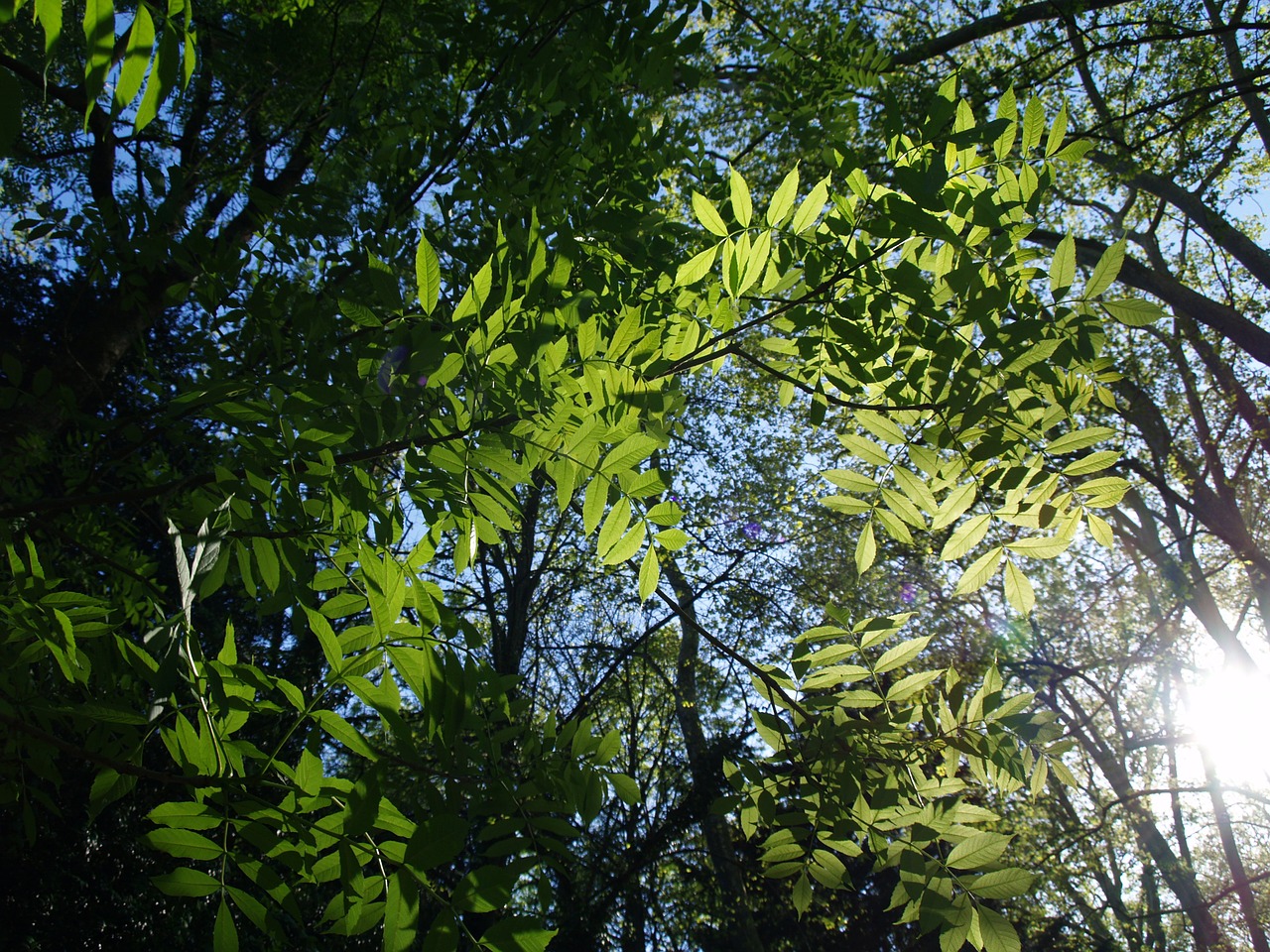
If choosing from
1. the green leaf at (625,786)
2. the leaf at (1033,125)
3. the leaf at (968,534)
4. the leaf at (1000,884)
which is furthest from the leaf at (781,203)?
the leaf at (1000,884)

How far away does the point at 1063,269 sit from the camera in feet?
5.81

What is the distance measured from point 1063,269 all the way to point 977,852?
1.41 m

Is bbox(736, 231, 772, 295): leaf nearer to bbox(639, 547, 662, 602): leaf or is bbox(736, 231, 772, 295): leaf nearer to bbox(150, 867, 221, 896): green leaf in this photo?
bbox(639, 547, 662, 602): leaf

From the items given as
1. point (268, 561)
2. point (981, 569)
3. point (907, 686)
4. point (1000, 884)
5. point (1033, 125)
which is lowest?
point (1000, 884)

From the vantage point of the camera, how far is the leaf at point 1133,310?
5.85 feet

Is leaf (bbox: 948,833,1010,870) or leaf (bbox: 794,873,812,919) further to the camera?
leaf (bbox: 794,873,812,919)

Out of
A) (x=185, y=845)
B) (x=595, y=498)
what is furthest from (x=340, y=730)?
(x=595, y=498)

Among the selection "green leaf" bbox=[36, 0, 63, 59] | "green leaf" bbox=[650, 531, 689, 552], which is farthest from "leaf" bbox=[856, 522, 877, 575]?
"green leaf" bbox=[36, 0, 63, 59]

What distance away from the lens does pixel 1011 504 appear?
186 cm

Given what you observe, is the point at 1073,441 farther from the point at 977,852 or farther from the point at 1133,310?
the point at 977,852

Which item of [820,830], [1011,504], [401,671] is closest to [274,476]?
[401,671]

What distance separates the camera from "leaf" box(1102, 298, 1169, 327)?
1784 mm

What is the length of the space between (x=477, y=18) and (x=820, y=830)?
292 centimetres

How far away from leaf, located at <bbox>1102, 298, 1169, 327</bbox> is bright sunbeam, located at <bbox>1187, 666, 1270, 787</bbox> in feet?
46.9
